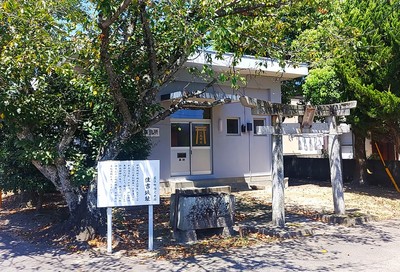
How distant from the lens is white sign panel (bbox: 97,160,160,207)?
6.92m

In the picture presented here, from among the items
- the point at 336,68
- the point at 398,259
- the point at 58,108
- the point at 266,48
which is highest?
the point at 336,68

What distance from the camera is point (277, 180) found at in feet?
28.5

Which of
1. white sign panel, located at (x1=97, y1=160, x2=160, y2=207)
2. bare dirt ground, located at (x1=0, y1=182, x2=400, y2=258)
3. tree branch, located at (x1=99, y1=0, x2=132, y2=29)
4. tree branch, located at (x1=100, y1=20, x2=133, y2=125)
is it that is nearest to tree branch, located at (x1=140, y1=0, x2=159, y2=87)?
tree branch, located at (x1=100, y1=20, x2=133, y2=125)

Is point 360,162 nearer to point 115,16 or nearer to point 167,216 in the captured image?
point 167,216

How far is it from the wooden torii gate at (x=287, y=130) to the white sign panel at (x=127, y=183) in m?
2.66

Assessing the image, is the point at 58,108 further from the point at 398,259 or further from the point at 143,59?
the point at 398,259

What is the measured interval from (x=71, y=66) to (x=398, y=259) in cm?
663

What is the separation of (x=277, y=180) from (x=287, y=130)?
3.95 feet

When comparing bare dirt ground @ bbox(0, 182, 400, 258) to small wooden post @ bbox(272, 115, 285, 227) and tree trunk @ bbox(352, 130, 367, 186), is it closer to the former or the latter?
small wooden post @ bbox(272, 115, 285, 227)

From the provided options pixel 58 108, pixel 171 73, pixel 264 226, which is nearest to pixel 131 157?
pixel 58 108

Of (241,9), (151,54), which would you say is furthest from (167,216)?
(241,9)

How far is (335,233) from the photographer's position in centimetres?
820

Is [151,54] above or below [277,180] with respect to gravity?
above

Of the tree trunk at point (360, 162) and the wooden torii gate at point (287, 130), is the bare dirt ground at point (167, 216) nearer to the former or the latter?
the wooden torii gate at point (287, 130)
